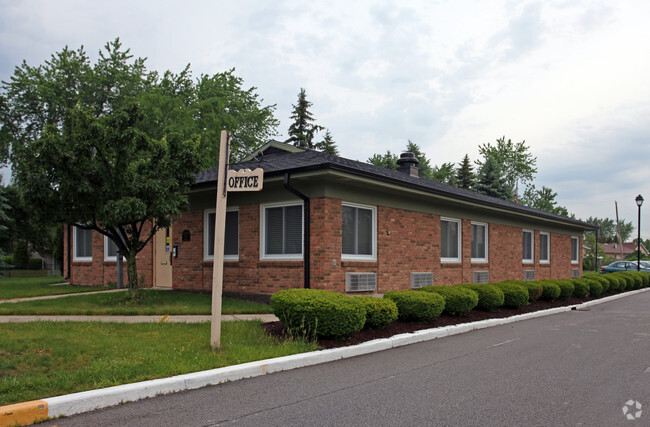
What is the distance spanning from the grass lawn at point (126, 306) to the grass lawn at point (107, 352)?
171 cm

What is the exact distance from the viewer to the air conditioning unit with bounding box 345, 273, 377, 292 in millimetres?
12797

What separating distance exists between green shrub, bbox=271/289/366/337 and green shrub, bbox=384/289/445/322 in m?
1.83

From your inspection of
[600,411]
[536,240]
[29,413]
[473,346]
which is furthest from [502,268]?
[29,413]

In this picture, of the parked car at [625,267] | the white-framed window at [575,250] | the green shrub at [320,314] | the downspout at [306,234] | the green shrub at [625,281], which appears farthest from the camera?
the parked car at [625,267]

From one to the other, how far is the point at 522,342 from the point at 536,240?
48.3ft

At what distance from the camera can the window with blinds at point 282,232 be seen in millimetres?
13000

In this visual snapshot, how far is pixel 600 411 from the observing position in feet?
17.3

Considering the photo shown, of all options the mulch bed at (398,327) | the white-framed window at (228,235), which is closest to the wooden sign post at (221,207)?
the mulch bed at (398,327)

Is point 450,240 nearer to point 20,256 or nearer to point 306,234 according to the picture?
point 306,234

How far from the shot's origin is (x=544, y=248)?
24.3 meters

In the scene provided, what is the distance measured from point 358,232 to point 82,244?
35.9ft

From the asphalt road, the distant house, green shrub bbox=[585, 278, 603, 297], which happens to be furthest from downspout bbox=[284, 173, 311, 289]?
the distant house

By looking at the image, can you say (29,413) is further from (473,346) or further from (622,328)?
(622,328)

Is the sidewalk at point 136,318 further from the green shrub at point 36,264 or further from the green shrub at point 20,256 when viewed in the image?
the green shrub at point 36,264
